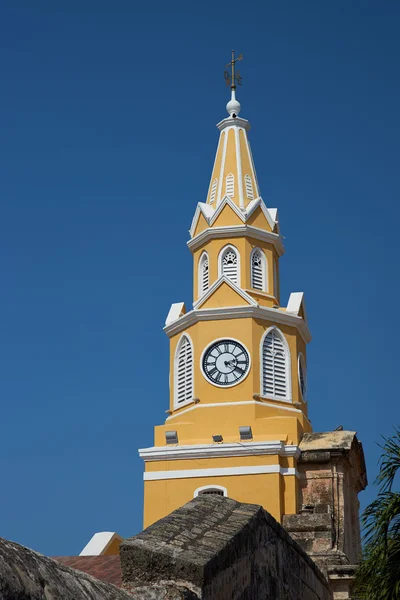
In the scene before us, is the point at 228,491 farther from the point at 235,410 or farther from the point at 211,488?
the point at 235,410

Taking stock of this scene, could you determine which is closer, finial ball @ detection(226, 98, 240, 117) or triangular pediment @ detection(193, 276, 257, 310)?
triangular pediment @ detection(193, 276, 257, 310)

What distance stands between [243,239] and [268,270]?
1.28 meters

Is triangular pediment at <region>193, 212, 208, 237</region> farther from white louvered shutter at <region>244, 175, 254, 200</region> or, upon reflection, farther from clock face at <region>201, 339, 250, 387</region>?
clock face at <region>201, 339, 250, 387</region>

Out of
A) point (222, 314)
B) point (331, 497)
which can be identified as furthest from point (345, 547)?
point (222, 314)

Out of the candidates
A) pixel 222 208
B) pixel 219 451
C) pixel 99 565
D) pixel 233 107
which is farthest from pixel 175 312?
pixel 99 565

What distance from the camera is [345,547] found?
24.8 metres

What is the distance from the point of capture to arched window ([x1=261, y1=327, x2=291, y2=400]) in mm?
30578

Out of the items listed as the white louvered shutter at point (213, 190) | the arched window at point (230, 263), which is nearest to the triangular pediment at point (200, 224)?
the white louvered shutter at point (213, 190)

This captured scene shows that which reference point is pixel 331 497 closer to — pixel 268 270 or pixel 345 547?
pixel 345 547

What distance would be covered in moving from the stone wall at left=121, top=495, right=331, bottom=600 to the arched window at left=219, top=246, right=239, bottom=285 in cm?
2333

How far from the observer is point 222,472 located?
93.8 feet

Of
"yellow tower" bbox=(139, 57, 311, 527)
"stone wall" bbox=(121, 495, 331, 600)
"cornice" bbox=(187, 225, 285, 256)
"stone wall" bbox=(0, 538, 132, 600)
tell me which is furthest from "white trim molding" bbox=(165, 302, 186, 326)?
"stone wall" bbox=(0, 538, 132, 600)

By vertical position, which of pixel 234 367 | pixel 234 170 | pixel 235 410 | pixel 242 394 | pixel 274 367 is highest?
pixel 234 170

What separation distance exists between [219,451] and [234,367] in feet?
9.71
